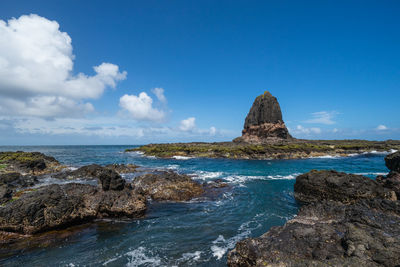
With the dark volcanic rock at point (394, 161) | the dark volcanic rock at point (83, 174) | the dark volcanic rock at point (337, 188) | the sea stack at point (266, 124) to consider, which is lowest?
the dark volcanic rock at point (83, 174)

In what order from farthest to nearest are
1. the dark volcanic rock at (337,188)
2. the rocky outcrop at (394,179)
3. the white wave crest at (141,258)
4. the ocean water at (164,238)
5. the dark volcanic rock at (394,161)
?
the dark volcanic rock at (394,161) → the rocky outcrop at (394,179) → the dark volcanic rock at (337,188) → the ocean water at (164,238) → the white wave crest at (141,258)

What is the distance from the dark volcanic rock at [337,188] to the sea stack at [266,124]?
87573mm

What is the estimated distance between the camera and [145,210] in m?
13.9

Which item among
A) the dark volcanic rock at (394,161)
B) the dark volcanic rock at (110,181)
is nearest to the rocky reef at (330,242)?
the dark volcanic rock at (110,181)

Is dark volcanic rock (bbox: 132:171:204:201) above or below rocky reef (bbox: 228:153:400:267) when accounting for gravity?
below

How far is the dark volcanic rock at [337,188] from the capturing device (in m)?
14.1

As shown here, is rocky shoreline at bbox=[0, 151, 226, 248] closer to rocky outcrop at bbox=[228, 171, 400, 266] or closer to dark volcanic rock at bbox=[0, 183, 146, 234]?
dark volcanic rock at bbox=[0, 183, 146, 234]

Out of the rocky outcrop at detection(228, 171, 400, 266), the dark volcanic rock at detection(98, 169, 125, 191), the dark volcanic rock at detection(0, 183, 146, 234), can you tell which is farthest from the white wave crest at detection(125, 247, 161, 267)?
the dark volcanic rock at detection(98, 169, 125, 191)

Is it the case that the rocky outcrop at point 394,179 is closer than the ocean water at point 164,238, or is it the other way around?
the ocean water at point 164,238

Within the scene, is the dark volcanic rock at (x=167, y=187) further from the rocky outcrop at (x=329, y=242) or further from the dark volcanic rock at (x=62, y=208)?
the rocky outcrop at (x=329, y=242)

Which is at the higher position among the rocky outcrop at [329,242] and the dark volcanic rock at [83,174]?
the rocky outcrop at [329,242]

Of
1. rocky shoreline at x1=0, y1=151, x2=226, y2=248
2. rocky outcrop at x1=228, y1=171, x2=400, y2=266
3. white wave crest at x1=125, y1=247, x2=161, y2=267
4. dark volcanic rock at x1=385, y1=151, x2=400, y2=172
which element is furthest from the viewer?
dark volcanic rock at x1=385, y1=151, x2=400, y2=172

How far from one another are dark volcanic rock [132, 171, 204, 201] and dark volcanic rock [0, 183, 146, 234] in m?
3.48

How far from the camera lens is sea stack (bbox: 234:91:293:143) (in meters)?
104
